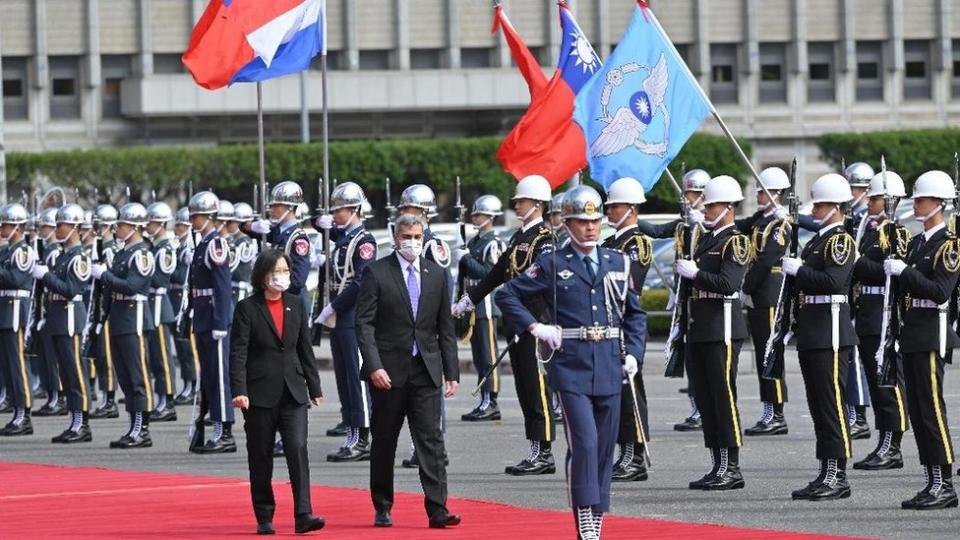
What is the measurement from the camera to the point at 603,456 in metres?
11.9

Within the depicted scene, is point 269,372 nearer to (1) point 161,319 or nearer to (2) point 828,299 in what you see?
(2) point 828,299

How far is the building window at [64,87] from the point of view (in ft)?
212

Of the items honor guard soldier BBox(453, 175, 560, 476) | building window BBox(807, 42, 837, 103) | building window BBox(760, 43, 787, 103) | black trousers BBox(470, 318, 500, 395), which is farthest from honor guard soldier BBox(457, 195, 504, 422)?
building window BBox(807, 42, 837, 103)

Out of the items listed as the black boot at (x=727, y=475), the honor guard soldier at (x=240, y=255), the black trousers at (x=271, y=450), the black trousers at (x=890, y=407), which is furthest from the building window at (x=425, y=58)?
the black trousers at (x=271, y=450)

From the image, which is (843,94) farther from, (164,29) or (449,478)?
(449,478)

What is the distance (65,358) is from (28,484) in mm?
3929

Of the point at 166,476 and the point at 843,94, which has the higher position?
the point at 843,94

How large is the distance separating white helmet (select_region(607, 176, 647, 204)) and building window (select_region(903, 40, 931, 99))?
54.7 metres

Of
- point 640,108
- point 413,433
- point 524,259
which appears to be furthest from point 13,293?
point 413,433

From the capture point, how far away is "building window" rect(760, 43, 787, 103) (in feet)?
224

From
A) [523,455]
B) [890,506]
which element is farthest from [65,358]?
[890,506]

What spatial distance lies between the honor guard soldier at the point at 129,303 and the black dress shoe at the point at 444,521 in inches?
245

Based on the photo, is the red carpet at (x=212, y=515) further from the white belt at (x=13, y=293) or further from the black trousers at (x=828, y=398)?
the white belt at (x=13, y=293)

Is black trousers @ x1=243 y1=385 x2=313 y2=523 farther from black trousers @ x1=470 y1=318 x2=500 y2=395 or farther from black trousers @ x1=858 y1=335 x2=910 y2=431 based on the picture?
black trousers @ x1=470 y1=318 x2=500 y2=395
